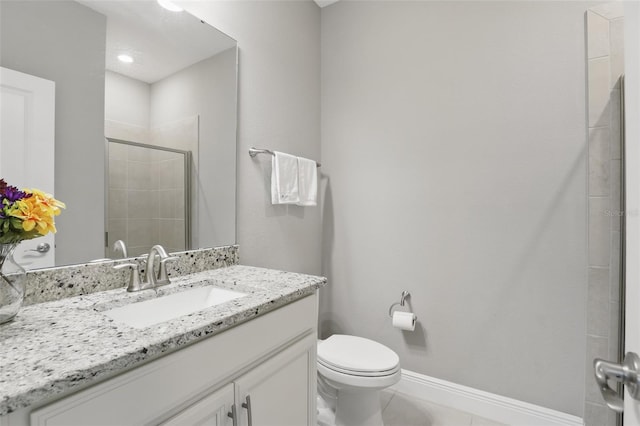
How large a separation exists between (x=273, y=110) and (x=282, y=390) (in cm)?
148

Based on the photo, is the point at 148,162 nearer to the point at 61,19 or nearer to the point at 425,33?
the point at 61,19

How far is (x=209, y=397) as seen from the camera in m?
0.78

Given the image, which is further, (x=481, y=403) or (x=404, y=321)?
(x=404, y=321)

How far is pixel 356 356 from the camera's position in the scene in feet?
5.15

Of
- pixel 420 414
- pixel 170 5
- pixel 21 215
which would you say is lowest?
pixel 420 414

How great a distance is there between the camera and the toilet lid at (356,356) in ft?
4.81

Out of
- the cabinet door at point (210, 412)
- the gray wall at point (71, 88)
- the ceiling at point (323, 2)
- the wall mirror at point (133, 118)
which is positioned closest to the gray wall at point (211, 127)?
the wall mirror at point (133, 118)

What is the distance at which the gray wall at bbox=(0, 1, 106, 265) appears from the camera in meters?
0.91

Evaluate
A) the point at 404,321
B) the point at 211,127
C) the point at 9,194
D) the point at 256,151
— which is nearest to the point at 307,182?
the point at 256,151

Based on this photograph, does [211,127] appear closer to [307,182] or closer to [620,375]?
[307,182]

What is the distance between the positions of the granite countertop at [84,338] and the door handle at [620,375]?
78 centimetres

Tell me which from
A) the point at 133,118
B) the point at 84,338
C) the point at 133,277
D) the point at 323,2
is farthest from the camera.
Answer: the point at 323,2

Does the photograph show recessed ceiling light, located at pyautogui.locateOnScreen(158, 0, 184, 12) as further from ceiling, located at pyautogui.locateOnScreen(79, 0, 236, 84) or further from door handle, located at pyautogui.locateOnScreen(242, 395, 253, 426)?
door handle, located at pyautogui.locateOnScreen(242, 395, 253, 426)

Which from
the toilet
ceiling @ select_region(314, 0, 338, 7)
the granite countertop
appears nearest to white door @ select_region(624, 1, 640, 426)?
the granite countertop
